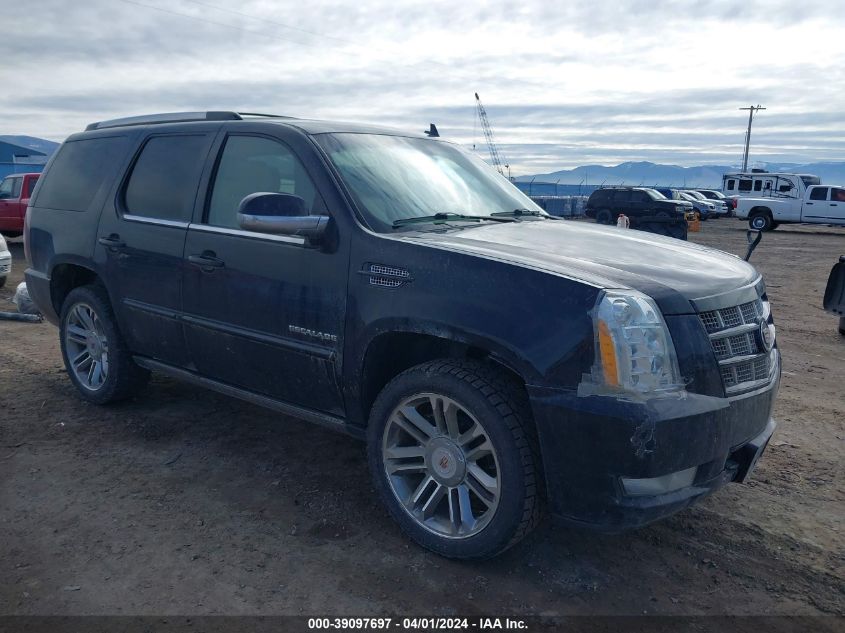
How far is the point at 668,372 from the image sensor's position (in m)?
2.74

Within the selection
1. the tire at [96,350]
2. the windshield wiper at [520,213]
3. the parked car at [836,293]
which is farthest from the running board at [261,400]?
the parked car at [836,293]

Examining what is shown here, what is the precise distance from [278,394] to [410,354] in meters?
0.82

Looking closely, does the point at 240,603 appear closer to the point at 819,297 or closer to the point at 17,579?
the point at 17,579

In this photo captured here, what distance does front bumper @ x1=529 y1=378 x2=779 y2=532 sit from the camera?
2.69 metres

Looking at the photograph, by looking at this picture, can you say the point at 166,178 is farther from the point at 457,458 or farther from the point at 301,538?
the point at 457,458

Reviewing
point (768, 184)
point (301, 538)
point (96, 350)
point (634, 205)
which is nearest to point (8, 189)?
point (96, 350)

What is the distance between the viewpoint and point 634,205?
30109mm

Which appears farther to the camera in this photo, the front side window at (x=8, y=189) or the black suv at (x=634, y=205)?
the black suv at (x=634, y=205)

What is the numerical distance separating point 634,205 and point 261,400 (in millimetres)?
28346

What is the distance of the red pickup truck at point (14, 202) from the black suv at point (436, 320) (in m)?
14.3

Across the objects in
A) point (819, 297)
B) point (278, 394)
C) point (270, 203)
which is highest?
point (270, 203)

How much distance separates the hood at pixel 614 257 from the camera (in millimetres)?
2895

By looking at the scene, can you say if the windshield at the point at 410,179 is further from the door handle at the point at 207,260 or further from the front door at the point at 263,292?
the door handle at the point at 207,260

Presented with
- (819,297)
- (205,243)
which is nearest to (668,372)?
(205,243)
